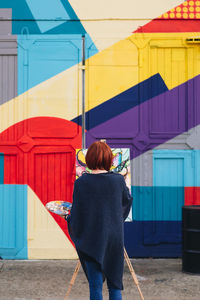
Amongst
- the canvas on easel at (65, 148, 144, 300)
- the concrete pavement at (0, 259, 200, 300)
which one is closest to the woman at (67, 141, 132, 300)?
the concrete pavement at (0, 259, 200, 300)

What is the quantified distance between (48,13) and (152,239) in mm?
3785

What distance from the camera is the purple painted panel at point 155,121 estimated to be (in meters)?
7.09

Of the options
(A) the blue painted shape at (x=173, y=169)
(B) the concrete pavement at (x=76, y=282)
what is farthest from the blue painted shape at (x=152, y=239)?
(A) the blue painted shape at (x=173, y=169)

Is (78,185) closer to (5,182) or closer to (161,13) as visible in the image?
(5,182)

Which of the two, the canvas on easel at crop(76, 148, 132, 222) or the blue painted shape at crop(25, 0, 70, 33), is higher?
the blue painted shape at crop(25, 0, 70, 33)

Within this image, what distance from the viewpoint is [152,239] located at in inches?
277

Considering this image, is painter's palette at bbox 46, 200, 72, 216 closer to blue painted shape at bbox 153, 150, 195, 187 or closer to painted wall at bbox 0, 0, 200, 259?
painted wall at bbox 0, 0, 200, 259

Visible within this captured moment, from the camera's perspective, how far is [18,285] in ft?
18.6

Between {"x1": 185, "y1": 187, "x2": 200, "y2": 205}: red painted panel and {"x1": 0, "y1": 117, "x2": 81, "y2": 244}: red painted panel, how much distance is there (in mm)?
1754

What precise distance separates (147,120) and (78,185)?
3.31 m

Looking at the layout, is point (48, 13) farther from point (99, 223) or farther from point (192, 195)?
point (99, 223)

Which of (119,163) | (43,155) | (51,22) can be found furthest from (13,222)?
(51,22)

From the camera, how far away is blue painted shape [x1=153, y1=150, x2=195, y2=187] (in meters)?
7.09

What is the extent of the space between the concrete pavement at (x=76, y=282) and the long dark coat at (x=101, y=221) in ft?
4.57
